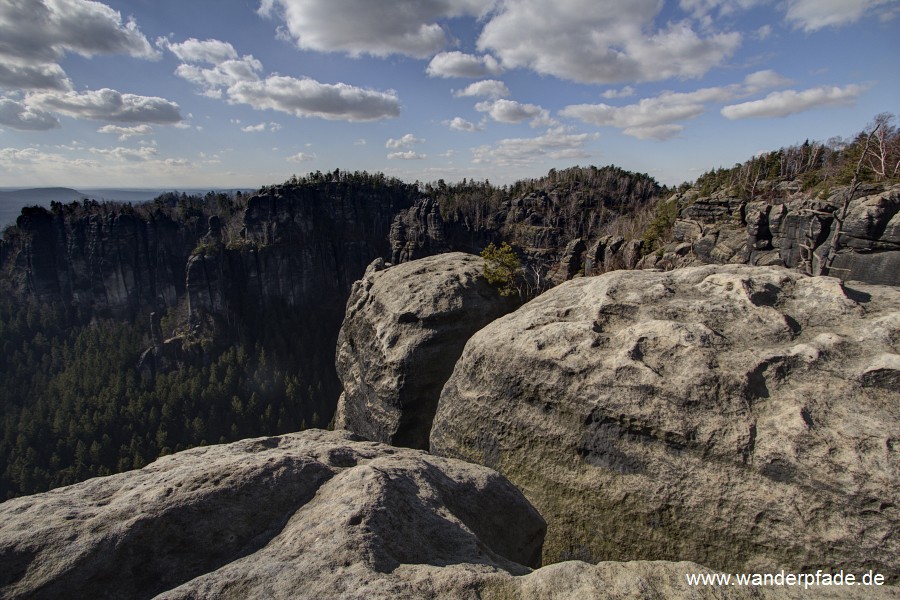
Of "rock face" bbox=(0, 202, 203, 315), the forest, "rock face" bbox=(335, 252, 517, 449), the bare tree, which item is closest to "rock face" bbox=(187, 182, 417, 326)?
the forest

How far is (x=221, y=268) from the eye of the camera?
12619 centimetres

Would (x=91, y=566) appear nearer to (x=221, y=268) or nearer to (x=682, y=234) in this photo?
(x=682, y=234)

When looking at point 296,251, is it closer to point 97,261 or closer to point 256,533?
point 97,261

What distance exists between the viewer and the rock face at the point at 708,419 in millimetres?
8812

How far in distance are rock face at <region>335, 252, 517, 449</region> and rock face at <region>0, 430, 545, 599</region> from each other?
566 inches

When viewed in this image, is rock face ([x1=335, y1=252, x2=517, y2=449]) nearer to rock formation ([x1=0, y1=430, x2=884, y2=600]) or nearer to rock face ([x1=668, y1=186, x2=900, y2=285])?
rock formation ([x1=0, y1=430, x2=884, y2=600])

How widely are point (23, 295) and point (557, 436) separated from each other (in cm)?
18446

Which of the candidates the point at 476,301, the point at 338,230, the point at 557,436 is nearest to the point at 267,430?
the point at 338,230

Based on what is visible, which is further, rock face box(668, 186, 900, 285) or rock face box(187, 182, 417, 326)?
rock face box(187, 182, 417, 326)

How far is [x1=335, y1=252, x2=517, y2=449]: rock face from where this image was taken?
2453cm

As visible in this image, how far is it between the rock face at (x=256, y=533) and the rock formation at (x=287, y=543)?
2 cm

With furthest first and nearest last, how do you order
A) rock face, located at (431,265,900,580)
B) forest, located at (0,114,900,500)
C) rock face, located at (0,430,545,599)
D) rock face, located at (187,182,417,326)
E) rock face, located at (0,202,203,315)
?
1. rock face, located at (0,202,203,315)
2. rock face, located at (187,182,417,326)
3. forest, located at (0,114,900,500)
4. rock face, located at (431,265,900,580)
5. rock face, located at (0,430,545,599)

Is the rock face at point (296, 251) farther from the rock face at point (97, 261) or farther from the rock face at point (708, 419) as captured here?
the rock face at point (708, 419)

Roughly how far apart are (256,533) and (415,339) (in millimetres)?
17049
